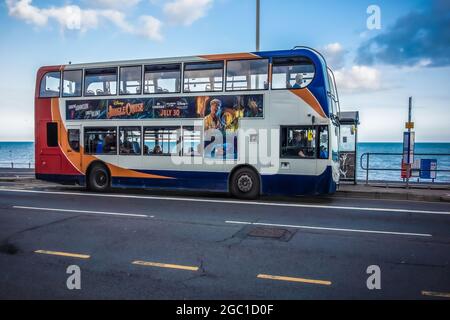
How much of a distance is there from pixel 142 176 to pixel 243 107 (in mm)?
4417

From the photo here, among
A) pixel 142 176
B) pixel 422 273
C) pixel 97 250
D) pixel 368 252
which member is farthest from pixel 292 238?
pixel 142 176

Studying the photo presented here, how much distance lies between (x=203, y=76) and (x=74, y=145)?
579 cm

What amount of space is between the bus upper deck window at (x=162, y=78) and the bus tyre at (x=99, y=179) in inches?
135

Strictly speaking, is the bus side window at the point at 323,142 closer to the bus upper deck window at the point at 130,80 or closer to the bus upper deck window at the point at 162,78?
the bus upper deck window at the point at 162,78

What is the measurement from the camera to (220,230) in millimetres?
7730

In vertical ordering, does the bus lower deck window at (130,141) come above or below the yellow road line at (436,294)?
above

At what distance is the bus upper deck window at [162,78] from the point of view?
13.1 meters

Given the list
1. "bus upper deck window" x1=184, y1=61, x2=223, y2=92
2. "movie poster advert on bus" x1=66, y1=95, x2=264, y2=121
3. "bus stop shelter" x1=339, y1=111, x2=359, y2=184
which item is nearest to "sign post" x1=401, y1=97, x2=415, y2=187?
"bus stop shelter" x1=339, y1=111, x2=359, y2=184

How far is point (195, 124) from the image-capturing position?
42.4 feet

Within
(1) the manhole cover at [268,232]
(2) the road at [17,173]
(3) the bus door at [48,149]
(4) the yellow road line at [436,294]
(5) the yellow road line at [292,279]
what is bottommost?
(2) the road at [17,173]

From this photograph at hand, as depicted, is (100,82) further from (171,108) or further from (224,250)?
(224,250)

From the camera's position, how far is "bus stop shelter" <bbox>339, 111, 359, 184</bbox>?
15.8 meters

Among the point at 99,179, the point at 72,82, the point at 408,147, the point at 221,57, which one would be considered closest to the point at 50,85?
the point at 72,82

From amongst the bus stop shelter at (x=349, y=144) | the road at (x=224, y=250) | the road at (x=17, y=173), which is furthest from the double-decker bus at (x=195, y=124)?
the road at (x=17, y=173)
